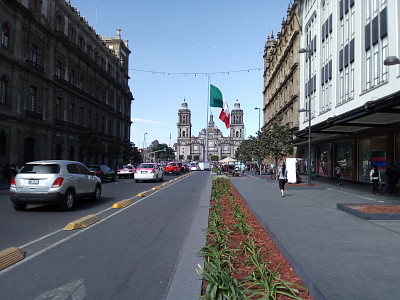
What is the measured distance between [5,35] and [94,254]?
3095 centimetres

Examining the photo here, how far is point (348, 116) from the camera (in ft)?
52.2

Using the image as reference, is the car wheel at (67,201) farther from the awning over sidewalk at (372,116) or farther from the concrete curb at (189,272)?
the awning over sidewalk at (372,116)

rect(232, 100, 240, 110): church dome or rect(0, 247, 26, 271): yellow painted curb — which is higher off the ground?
rect(232, 100, 240, 110): church dome

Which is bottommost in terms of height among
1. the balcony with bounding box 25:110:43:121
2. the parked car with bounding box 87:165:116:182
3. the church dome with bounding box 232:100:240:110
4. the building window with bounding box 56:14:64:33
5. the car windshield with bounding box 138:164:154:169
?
the parked car with bounding box 87:165:116:182

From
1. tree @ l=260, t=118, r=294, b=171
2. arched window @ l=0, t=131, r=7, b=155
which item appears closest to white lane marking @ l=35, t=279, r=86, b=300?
tree @ l=260, t=118, r=294, b=171

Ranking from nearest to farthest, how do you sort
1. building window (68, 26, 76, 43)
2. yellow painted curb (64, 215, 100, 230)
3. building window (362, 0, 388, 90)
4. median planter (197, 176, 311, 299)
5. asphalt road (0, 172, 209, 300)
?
median planter (197, 176, 311, 299) < asphalt road (0, 172, 209, 300) < yellow painted curb (64, 215, 100, 230) < building window (362, 0, 388, 90) < building window (68, 26, 76, 43)

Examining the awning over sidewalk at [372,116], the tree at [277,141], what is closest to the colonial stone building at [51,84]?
the tree at [277,141]

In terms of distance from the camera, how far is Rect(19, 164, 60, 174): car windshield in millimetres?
11492

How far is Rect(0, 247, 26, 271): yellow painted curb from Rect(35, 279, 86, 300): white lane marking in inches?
57.8

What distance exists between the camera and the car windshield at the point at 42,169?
11.5 metres

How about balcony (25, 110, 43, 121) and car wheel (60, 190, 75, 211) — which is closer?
car wheel (60, 190, 75, 211)

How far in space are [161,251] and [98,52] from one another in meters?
53.8

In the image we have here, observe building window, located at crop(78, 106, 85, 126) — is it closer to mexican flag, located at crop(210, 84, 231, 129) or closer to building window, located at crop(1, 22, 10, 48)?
building window, located at crop(1, 22, 10, 48)

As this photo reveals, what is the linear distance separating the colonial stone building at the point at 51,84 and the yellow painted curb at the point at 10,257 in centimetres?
2510
